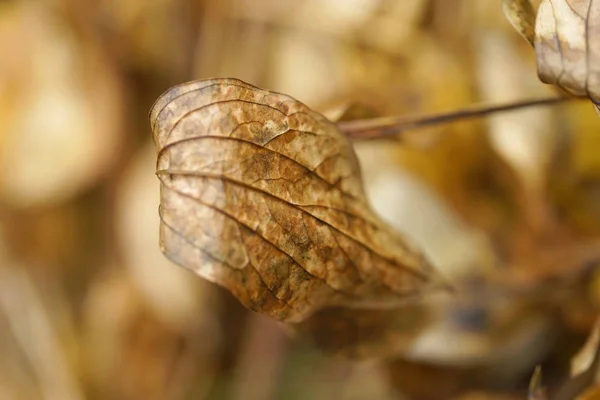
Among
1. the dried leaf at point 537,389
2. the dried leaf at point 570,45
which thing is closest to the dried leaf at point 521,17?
the dried leaf at point 570,45

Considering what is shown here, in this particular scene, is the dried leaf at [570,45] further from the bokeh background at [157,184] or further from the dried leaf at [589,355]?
the bokeh background at [157,184]

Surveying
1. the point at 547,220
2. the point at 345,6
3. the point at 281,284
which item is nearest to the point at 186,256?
the point at 281,284

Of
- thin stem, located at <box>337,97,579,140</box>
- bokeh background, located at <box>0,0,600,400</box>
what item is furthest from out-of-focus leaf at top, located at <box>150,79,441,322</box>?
bokeh background, located at <box>0,0,600,400</box>

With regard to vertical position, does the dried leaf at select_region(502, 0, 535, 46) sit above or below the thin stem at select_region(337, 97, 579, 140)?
above

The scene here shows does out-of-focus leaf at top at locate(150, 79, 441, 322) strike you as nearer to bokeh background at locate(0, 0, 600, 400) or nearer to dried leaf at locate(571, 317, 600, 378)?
dried leaf at locate(571, 317, 600, 378)

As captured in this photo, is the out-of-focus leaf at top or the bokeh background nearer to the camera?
the out-of-focus leaf at top

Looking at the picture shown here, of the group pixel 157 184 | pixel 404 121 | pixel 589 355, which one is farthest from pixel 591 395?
pixel 157 184

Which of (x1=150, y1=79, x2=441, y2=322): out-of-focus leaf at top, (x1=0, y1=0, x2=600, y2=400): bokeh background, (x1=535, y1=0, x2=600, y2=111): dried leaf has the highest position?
(x1=535, y1=0, x2=600, y2=111): dried leaf
